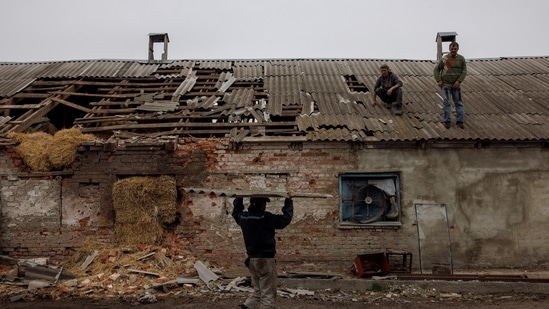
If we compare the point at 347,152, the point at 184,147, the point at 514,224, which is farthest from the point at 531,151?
the point at 184,147

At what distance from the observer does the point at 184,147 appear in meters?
9.47

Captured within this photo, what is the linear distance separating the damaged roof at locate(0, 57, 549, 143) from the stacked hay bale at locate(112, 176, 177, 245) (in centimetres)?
119

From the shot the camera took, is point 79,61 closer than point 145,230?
No

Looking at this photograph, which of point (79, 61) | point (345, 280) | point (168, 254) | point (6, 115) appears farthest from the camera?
point (79, 61)

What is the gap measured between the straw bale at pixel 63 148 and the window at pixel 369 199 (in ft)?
18.2

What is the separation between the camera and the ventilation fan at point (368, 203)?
371 inches

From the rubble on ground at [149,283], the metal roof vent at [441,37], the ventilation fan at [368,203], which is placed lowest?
the rubble on ground at [149,283]

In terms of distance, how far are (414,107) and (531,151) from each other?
2657mm

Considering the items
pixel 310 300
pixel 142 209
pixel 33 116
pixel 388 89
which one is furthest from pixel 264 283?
pixel 33 116

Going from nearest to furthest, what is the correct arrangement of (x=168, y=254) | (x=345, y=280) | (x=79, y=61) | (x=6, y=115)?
(x=345, y=280), (x=168, y=254), (x=6, y=115), (x=79, y=61)

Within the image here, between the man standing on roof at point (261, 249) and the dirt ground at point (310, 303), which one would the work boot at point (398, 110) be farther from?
the man standing on roof at point (261, 249)

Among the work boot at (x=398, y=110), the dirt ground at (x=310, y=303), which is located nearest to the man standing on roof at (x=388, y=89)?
the work boot at (x=398, y=110)

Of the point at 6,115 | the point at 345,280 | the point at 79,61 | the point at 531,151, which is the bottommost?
the point at 345,280

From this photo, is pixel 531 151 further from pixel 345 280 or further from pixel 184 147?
pixel 184 147
